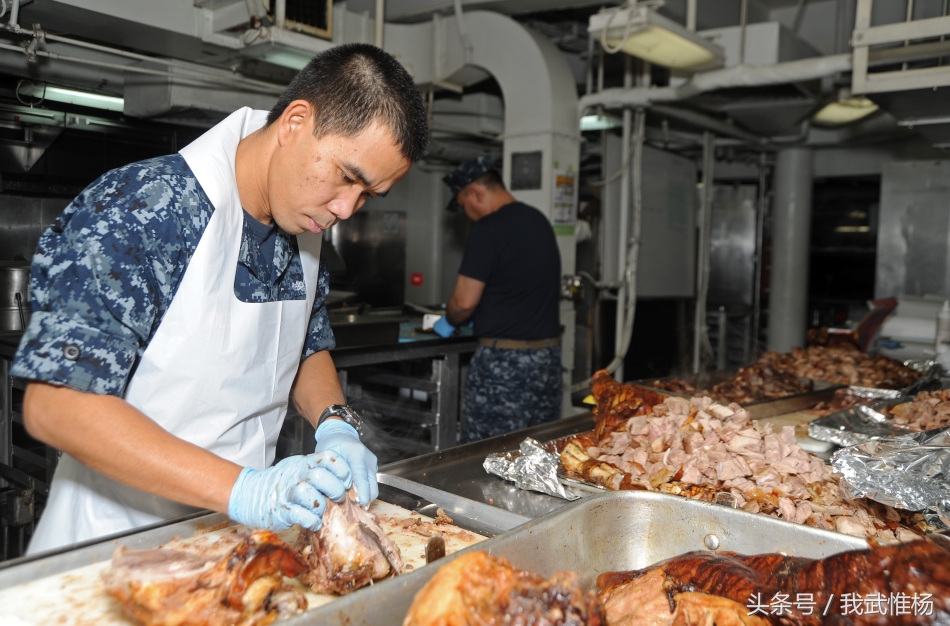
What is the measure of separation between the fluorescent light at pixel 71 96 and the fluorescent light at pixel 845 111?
518cm

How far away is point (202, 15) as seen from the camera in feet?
12.5

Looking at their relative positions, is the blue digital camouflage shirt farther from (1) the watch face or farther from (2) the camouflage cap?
(2) the camouflage cap

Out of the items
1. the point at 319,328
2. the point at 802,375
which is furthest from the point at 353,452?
the point at 802,375

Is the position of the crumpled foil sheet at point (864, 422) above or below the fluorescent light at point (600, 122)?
below

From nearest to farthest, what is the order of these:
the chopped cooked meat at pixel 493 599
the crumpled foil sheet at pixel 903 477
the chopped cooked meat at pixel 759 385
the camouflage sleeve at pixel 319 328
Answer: the chopped cooked meat at pixel 493 599, the crumpled foil sheet at pixel 903 477, the camouflage sleeve at pixel 319 328, the chopped cooked meat at pixel 759 385

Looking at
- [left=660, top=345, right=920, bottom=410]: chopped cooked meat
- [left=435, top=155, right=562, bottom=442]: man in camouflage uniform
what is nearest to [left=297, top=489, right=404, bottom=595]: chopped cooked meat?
[left=660, top=345, right=920, bottom=410]: chopped cooked meat

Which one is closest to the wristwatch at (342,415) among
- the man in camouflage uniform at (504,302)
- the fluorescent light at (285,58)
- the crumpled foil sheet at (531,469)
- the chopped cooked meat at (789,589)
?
the crumpled foil sheet at (531,469)

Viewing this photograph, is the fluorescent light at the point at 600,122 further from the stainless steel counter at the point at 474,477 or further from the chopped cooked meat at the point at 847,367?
the stainless steel counter at the point at 474,477

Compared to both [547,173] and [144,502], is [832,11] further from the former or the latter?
[144,502]

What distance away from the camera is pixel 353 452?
148cm

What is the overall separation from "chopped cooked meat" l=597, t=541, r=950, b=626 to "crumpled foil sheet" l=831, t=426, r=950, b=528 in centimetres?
51

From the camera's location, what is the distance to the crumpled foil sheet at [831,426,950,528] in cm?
154

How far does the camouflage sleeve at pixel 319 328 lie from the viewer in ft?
6.40

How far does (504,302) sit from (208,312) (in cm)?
263
